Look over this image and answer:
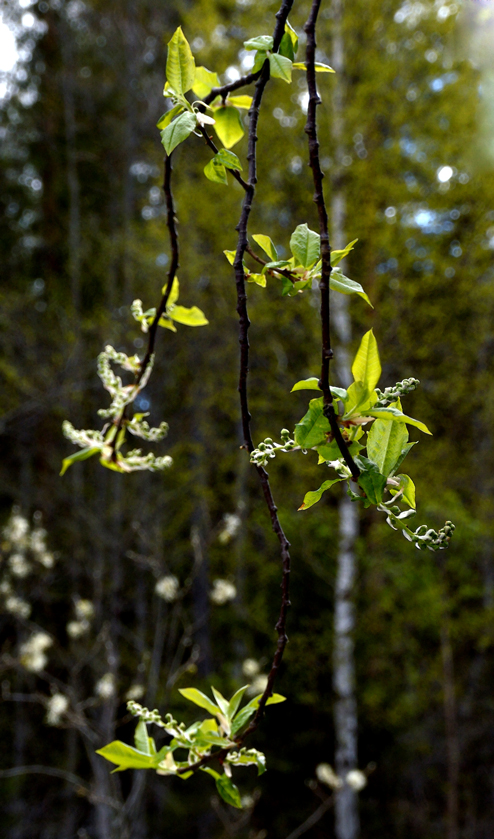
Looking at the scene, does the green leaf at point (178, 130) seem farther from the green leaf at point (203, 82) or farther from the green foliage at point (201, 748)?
the green foliage at point (201, 748)

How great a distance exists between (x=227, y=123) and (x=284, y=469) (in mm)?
5499

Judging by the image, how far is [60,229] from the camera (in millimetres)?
7242

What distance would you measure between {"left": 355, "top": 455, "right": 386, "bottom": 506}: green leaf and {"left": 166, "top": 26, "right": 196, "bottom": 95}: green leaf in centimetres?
36

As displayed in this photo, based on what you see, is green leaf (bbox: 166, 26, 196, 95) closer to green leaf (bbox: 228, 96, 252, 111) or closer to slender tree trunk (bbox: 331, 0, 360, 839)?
green leaf (bbox: 228, 96, 252, 111)

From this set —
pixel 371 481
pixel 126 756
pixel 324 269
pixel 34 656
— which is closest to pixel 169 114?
pixel 324 269

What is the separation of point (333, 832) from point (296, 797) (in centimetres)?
46

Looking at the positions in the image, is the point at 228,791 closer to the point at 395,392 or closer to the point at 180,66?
the point at 395,392

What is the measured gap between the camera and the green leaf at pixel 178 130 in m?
0.48

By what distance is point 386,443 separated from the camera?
17.4 inches

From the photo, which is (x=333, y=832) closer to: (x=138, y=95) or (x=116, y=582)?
(x=116, y=582)

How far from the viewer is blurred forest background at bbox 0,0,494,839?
438 centimetres

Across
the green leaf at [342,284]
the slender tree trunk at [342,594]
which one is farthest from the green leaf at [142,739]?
the slender tree trunk at [342,594]

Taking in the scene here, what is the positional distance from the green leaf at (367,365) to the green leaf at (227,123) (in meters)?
0.25

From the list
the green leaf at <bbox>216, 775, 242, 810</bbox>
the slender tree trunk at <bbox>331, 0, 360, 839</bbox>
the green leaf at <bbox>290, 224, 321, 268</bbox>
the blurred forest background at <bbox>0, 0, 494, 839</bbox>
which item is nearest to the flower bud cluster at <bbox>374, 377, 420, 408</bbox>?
the green leaf at <bbox>290, 224, 321, 268</bbox>
